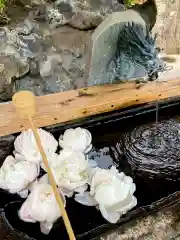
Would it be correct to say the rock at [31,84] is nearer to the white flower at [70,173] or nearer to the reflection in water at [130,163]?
the reflection in water at [130,163]

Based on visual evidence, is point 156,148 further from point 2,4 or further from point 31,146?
point 2,4

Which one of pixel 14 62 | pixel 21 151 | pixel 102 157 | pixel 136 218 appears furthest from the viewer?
pixel 14 62

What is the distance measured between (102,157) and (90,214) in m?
0.36

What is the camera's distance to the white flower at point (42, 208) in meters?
1.28

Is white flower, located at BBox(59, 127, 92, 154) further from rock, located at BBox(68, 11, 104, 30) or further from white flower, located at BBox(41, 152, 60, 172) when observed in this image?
rock, located at BBox(68, 11, 104, 30)

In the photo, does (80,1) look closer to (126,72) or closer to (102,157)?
(126,72)

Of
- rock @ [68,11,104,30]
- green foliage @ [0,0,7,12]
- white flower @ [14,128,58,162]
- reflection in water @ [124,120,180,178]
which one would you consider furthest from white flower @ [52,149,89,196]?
green foliage @ [0,0,7,12]

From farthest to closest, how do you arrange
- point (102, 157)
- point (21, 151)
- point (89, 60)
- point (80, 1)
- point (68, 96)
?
1. point (80, 1)
2. point (89, 60)
3. point (68, 96)
4. point (102, 157)
5. point (21, 151)

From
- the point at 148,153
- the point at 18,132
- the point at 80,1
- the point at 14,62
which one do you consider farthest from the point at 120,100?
the point at 80,1

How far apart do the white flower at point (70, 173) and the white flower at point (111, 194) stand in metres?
0.05

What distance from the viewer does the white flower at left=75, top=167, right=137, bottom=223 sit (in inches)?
51.9

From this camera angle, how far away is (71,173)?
4.58 feet

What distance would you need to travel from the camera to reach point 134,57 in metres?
1.96

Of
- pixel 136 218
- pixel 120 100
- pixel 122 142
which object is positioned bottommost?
pixel 136 218
